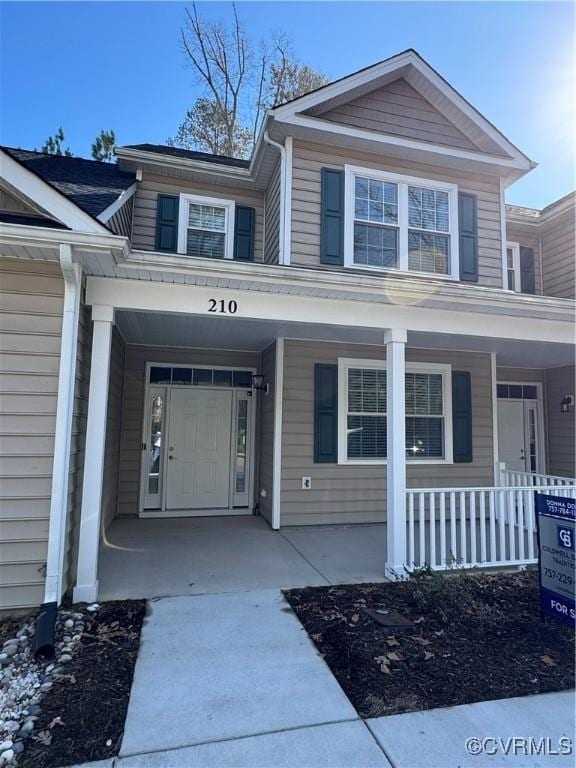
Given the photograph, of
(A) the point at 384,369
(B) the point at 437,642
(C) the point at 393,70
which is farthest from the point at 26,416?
(C) the point at 393,70

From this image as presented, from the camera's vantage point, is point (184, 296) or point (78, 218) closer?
point (78, 218)

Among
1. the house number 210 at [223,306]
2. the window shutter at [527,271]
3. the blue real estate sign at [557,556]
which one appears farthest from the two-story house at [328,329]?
the blue real estate sign at [557,556]

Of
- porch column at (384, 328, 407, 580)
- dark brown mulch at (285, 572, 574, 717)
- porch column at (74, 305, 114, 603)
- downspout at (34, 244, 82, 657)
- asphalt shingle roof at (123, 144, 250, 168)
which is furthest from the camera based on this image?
asphalt shingle roof at (123, 144, 250, 168)

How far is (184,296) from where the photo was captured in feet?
12.8

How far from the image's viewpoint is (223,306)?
13.1 ft

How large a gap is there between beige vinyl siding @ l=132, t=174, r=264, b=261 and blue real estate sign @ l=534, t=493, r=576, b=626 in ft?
16.7

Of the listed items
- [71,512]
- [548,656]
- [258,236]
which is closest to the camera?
[548,656]

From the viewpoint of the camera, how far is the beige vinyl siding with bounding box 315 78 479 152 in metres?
5.96

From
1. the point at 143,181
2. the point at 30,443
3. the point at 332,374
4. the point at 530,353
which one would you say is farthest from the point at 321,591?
the point at 143,181

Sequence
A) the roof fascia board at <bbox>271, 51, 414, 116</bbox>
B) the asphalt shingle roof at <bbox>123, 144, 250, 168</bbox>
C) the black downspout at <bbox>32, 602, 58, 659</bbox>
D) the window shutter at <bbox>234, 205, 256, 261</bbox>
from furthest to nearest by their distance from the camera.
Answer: the window shutter at <bbox>234, 205, 256, 261</bbox>, the asphalt shingle roof at <bbox>123, 144, 250, 168</bbox>, the roof fascia board at <bbox>271, 51, 414, 116</bbox>, the black downspout at <bbox>32, 602, 58, 659</bbox>

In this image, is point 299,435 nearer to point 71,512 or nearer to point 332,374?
point 332,374

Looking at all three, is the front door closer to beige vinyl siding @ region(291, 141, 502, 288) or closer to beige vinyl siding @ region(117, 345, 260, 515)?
beige vinyl siding @ region(291, 141, 502, 288)

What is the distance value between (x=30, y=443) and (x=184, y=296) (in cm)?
175

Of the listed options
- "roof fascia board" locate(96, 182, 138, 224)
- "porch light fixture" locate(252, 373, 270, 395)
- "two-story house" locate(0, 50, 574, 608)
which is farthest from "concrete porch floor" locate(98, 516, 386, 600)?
"roof fascia board" locate(96, 182, 138, 224)
